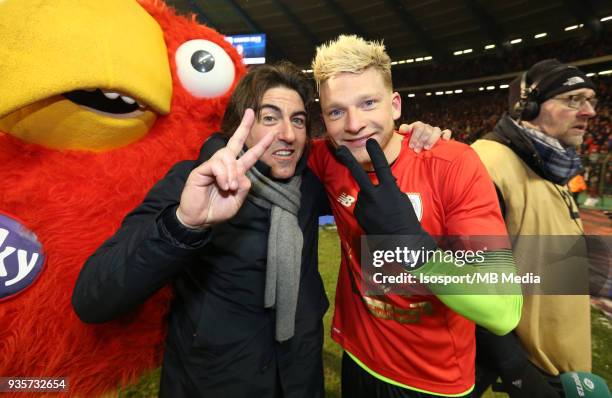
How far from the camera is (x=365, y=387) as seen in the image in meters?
1.33

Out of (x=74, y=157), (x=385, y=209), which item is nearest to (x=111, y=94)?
(x=74, y=157)

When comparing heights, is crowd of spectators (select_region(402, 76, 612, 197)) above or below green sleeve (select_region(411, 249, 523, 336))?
above

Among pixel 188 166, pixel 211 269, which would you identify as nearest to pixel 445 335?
pixel 211 269

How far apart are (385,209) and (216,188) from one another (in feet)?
1.50

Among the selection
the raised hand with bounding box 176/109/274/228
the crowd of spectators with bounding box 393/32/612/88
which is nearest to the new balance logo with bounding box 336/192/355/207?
the raised hand with bounding box 176/109/274/228

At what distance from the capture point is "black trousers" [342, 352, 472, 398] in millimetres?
1229

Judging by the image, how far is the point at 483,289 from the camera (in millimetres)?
950

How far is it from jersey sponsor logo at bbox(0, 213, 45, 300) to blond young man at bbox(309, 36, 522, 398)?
2.94 feet

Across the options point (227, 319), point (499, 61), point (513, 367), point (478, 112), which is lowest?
point (513, 367)

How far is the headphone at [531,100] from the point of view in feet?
5.23

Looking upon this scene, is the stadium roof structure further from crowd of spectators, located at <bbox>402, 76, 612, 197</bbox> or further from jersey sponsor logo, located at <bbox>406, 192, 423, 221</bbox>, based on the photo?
jersey sponsor logo, located at <bbox>406, 192, 423, 221</bbox>

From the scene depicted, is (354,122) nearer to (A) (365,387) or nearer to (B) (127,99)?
(B) (127,99)

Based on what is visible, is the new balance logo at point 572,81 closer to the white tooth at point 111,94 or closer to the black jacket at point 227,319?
the black jacket at point 227,319

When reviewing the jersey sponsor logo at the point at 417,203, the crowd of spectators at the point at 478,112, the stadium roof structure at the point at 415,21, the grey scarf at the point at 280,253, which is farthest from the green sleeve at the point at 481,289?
the stadium roof structure at the point at 415,21
